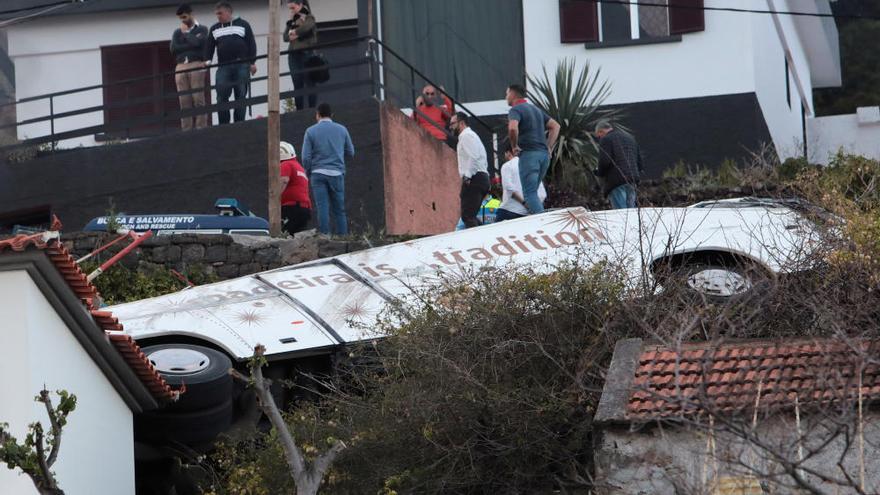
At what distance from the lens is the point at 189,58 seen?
75.6 feet

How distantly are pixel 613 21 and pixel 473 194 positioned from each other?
22.4 feet

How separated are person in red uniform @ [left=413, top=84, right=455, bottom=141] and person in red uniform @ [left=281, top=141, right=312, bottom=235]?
3.47 metres

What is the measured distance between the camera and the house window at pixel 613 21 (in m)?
24.6

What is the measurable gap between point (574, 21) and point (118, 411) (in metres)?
13.4

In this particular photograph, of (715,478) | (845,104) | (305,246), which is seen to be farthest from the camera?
(845,104)

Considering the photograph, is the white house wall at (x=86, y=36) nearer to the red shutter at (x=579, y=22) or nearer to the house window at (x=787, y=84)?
the red shutter at (x=579, y=22)

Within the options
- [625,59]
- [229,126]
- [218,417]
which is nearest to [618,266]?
[218,417]

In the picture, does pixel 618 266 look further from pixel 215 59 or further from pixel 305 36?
pixel 215 59

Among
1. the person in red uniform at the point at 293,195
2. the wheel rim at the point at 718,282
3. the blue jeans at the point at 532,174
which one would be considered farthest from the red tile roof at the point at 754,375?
the person in red uniform at the point at 293,195

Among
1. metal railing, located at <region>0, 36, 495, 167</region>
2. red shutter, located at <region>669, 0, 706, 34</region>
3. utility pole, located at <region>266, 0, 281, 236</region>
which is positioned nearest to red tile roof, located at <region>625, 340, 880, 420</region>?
utility pole, located at <region>266, 0, 281, 236</region>

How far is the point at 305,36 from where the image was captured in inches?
861

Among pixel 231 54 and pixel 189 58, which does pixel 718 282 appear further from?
pixel 189 58

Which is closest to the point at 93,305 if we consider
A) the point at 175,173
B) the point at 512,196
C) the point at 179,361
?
the point at 179,361

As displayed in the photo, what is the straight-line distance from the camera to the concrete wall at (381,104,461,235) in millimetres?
20750
